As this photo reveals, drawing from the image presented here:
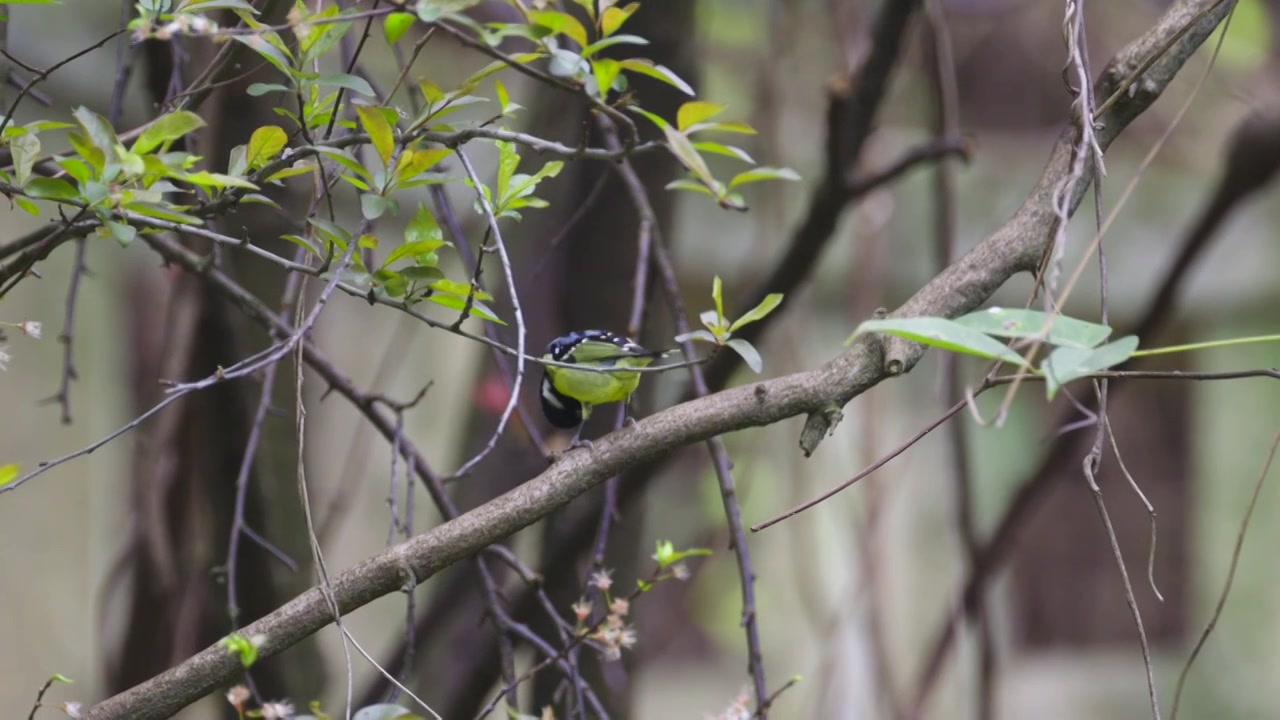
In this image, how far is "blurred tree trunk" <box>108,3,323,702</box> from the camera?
1296 mm

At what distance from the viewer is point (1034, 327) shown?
1.74 ft

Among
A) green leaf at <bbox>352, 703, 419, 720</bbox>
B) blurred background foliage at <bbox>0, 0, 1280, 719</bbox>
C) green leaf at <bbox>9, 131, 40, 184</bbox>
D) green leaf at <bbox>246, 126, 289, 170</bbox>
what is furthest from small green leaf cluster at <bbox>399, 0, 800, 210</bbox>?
blurred background foliage at <bbox>0, 0, 1280, 719</bbox>

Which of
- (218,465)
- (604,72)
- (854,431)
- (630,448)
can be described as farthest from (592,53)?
(854,431)

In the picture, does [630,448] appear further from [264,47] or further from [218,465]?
[218,465]

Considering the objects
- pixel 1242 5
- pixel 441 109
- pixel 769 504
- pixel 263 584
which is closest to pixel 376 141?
pixel 441 109

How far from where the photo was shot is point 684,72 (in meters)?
1.41

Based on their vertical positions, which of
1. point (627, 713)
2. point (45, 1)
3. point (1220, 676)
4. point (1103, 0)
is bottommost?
point (1220, 676)

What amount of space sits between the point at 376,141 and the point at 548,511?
0.77 ft

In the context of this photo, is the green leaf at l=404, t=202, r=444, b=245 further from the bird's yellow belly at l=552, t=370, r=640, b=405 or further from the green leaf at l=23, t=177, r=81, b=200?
the bird's yellow belly at l=552, t=370, r=640, b=405

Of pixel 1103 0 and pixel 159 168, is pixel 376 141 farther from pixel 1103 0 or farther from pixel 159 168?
pixel 1103 0

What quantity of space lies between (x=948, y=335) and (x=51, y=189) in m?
0.47

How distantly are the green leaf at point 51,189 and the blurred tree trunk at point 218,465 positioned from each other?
0.60 meters

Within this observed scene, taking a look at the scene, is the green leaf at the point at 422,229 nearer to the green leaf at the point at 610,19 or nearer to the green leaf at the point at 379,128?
the green leaf at the point at 379,128

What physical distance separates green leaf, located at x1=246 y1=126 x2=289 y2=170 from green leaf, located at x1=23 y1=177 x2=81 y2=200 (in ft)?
0.31
